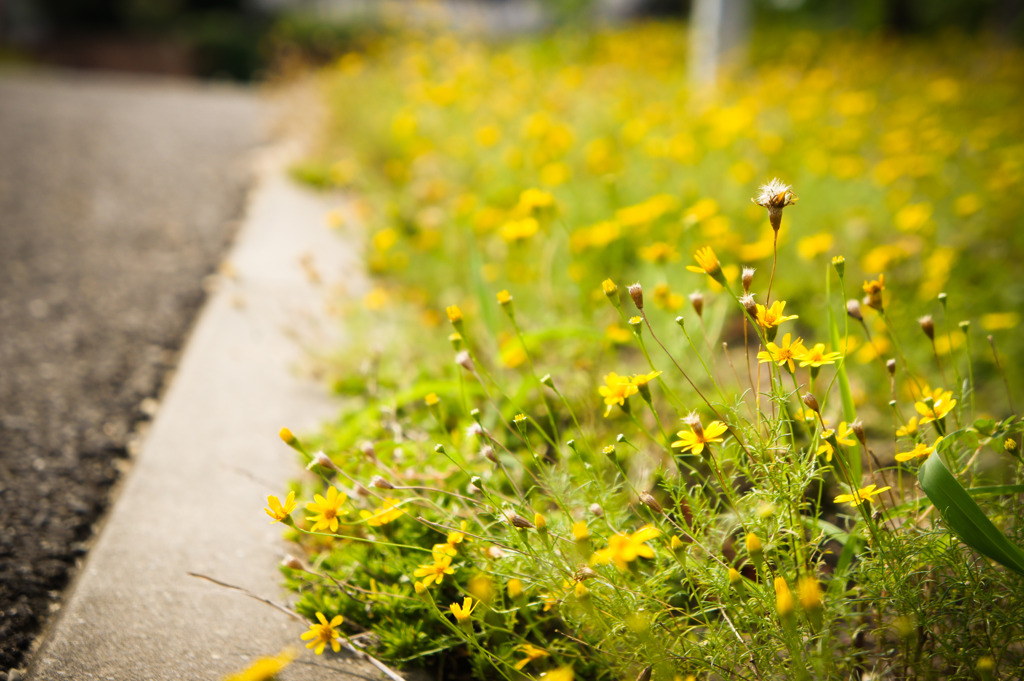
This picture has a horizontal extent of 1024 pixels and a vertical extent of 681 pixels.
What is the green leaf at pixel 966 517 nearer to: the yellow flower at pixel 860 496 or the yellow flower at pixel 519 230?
the yellow flower at pixel 860 496

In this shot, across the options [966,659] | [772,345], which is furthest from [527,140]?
[966,659]

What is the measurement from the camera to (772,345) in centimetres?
95

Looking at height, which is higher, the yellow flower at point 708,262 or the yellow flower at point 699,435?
the yellow flower at point 708,262

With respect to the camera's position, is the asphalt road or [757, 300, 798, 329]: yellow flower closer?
[757, 300, 798, 329]: yellow flower

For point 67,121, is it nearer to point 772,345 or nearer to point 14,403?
point 14,403

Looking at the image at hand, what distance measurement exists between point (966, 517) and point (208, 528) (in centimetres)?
148

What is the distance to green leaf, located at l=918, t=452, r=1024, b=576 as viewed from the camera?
Result: 35.4 inches

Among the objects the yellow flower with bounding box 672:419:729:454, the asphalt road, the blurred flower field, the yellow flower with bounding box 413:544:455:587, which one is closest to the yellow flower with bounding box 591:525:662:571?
the blurred flower field

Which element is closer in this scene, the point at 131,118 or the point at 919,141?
the point at 919,141

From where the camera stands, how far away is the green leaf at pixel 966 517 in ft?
2.95

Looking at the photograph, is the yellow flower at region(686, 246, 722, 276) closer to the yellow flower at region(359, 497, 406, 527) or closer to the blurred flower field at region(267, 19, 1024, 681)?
the blurred flower field at region(267, 19, 1024, 681)

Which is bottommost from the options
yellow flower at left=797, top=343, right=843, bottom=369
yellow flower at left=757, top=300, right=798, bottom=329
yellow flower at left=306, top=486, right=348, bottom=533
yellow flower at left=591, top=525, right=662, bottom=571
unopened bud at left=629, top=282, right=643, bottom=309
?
yellow flower at left=306, top=486, right=348, bottom=533

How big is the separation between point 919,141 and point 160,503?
391cm

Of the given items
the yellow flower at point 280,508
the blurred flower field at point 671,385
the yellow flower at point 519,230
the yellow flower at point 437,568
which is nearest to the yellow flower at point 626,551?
the blurred flower field at point 671,385
